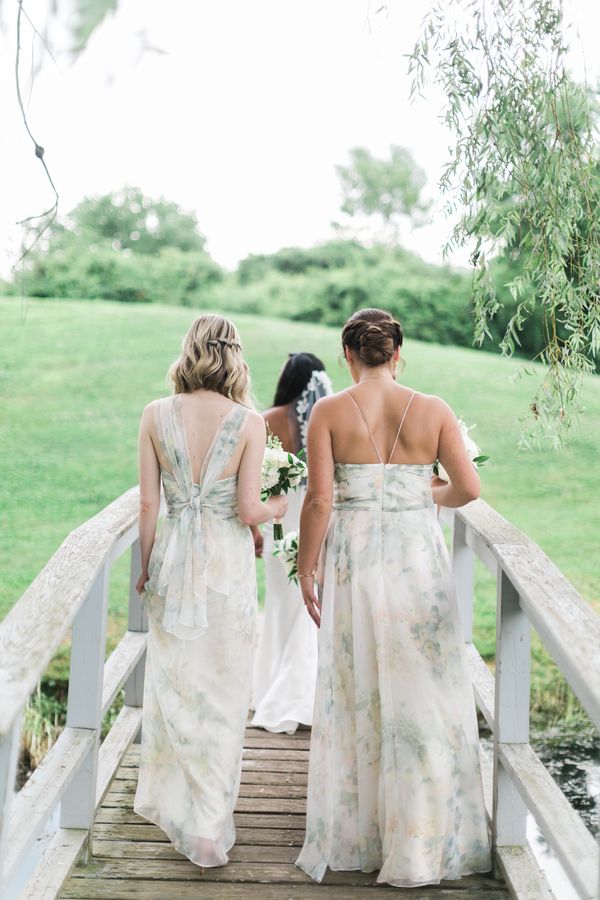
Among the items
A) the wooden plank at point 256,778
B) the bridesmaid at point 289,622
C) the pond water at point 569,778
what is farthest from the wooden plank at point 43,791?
the pond water at point 569,778

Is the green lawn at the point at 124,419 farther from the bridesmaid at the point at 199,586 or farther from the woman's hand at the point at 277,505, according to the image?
the bridesmaid at the point at 199,586

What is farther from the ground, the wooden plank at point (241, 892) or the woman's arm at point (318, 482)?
the woman's arm at point (318, 482)

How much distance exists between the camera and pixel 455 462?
3.15m

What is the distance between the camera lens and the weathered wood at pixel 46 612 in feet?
6.47

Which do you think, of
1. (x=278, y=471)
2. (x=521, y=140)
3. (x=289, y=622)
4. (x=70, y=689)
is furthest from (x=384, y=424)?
(x=289, y=622)

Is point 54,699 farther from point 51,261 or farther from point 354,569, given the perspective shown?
point 51,261

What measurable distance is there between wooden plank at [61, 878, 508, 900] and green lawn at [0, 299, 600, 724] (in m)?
7.09

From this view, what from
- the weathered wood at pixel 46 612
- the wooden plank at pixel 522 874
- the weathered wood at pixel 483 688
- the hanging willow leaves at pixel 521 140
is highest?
the hanging willow leaves at pixel 521 140

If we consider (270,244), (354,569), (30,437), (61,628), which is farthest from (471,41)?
(270,244)

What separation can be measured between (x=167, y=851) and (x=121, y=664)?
2.57ft

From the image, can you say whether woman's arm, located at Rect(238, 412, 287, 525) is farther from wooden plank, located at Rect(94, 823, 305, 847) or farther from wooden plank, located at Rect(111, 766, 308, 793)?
wooden plank, located at Rect(111, 766, 308, 793)

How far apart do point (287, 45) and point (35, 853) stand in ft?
12.9

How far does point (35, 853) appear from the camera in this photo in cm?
499

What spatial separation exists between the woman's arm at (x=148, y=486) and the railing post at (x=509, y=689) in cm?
114
